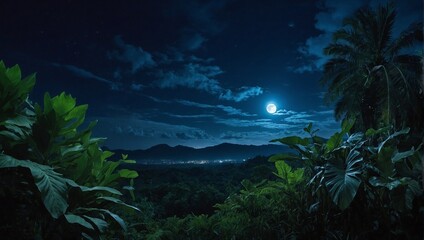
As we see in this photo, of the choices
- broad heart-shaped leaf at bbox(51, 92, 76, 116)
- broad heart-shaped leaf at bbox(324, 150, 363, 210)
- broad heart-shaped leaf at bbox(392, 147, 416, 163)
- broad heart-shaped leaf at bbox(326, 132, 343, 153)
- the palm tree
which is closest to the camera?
broad heart-shaped leaf at bbox(51, 92, 76, 116)

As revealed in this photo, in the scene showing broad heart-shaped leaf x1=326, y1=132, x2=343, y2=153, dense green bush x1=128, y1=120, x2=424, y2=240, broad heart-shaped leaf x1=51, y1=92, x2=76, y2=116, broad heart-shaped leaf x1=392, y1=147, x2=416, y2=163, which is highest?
broad heart-shaped leaf x1=51, y1=92, x2=76, y2=116

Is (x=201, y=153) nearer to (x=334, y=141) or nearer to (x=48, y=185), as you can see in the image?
(x=334, y=141)

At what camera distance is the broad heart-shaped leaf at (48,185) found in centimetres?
148

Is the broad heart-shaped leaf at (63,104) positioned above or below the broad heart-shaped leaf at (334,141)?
above

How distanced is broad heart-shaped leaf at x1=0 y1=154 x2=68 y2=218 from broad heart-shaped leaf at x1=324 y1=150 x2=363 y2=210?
1.80m

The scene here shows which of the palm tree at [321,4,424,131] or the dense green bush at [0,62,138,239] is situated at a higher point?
the palm tree at [321,4,424,131]

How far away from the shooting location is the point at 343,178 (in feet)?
7.47

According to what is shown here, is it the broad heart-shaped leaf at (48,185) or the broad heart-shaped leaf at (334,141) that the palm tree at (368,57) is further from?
the broad heart-shaped leaf at (48,185)

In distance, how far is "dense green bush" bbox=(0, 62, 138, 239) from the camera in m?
1.57

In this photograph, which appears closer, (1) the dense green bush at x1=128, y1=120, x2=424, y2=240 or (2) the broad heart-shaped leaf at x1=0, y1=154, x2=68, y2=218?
(2) the broad heart-shaped leaf at x1=0, y1=154, x2=68, y2=218

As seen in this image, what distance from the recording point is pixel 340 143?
109 inches

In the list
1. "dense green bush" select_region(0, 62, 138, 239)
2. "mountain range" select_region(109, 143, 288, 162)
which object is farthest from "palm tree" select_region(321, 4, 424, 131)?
"mountain range" select_region(109, 143, 288, 162)

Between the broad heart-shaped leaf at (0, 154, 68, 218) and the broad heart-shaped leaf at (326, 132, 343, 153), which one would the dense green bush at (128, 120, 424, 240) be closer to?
the broad heart-shaped leaf at (326, 132, 343, 153)

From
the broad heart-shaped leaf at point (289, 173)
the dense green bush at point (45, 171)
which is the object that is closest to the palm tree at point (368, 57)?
the broad heart-shaped leaf at point (289, 173)
